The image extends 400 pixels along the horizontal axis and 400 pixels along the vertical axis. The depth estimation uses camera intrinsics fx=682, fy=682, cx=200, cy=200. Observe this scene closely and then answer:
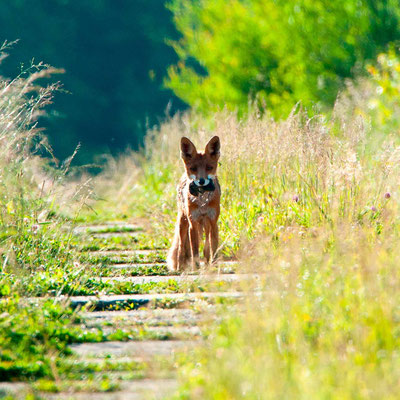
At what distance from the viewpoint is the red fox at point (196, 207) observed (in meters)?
6.74

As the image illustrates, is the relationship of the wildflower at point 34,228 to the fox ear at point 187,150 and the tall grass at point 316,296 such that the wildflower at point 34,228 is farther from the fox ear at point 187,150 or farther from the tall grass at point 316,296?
the tall grass at point 316,296

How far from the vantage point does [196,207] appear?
674cm

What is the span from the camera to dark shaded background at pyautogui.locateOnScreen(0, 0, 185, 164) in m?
33.5

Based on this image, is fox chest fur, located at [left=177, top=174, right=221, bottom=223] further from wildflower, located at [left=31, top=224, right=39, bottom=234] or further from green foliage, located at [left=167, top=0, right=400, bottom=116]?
green foliage, located at [left=167, top=0, right=400, bottom=116]

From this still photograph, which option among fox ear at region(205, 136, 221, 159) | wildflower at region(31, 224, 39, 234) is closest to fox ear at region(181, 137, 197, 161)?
fox ear at region(205, 136, 221, 159)

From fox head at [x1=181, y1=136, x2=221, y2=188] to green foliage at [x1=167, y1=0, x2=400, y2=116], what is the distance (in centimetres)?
834

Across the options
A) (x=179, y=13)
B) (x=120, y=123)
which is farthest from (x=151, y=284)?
(x=120, y=123)

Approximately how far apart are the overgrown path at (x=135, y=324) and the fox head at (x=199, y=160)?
0.95m

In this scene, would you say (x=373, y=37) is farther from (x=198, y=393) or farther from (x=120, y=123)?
(x=120, y=123)

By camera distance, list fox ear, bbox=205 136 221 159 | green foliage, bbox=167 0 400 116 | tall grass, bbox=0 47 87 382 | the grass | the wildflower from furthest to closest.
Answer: green foliage, bbox=167 0 400 116 < fox ear, bbox=205 136 221 159 < the wildflower < tall grass, bbox=0 47 87 382 < the grass

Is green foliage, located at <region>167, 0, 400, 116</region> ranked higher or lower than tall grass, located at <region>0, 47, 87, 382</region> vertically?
higher

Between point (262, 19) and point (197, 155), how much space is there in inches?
450

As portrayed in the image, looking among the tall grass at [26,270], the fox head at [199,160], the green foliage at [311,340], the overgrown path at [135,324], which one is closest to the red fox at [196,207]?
the fox head at [199,160]

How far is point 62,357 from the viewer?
13.6ft
